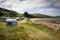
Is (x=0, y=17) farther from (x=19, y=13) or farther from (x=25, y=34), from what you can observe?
(x=25, y=34)

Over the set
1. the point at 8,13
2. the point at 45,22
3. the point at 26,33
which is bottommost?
the point at 26,33

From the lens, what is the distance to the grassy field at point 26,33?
3.49m

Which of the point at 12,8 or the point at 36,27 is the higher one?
the point at 12,8

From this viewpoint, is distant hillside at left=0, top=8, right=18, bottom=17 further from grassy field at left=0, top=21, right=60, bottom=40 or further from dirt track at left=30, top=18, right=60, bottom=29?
dirt track at left=30, top=18, right=60, bottom=29

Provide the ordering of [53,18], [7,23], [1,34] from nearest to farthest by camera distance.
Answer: [1,34], [7,23], [53,18]

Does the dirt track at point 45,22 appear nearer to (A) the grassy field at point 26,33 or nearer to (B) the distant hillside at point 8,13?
(A) the grassy field at point 26,33

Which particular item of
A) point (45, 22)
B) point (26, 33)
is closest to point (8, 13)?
point (26, 33)

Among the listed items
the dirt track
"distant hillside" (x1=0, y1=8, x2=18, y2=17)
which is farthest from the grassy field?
"distant hillside" (x1=0, y1=8, x2=18, y2=17)

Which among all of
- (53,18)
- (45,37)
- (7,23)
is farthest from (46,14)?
(7,23)

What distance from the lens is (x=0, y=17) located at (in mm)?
3791

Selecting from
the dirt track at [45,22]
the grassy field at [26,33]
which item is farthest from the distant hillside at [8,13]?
the dirt track at [45,22]

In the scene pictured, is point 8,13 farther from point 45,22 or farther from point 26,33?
point 45,22

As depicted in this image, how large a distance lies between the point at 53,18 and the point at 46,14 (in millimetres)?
211

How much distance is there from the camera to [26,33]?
3627 millimetres
